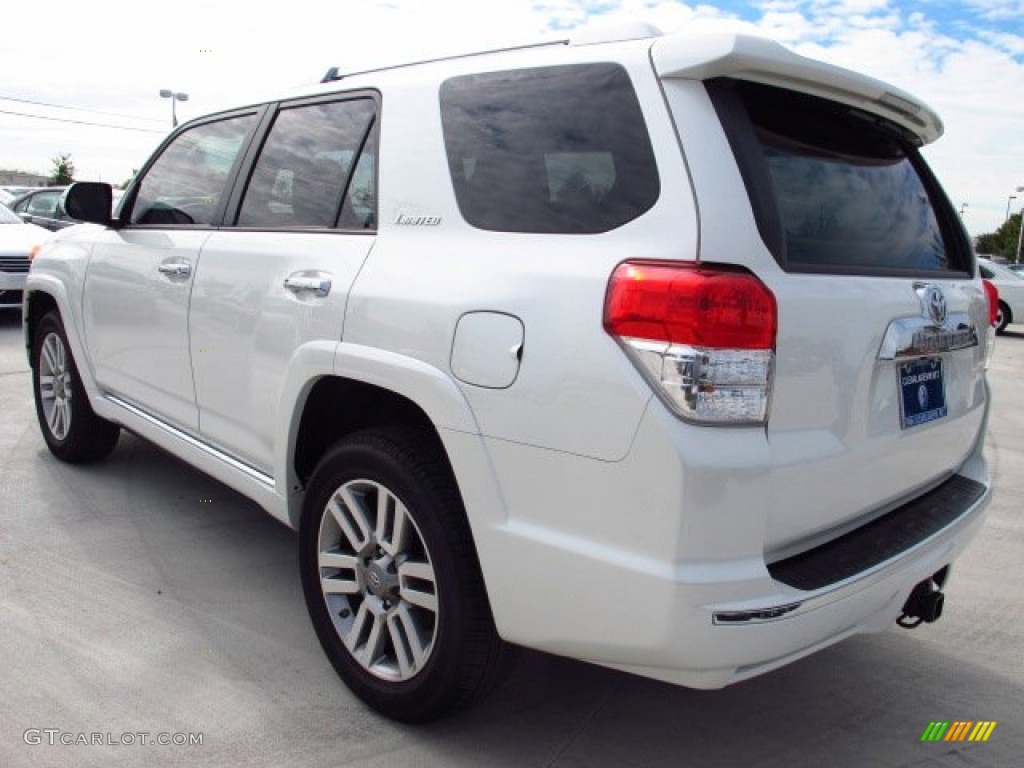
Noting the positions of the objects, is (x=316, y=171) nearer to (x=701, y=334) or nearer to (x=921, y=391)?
(x=701, y=334)

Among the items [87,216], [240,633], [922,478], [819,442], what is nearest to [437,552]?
[819,442]

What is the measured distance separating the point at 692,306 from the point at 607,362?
217 mm

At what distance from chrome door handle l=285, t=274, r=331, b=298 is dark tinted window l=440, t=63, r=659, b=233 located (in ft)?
1.77

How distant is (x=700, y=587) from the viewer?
74.4 inches

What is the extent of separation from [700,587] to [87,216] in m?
3.38

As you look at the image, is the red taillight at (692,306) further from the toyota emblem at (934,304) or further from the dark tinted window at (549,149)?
the toyota emblem at (934,304)

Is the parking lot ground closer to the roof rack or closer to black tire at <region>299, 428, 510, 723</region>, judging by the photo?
black tire at <region>299, 428, 510, 723</region>

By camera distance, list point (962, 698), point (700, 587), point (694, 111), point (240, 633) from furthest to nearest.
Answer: point (240, 633), point (962, 698), point (694, 111), point (700, 587)

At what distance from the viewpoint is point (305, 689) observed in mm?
2787

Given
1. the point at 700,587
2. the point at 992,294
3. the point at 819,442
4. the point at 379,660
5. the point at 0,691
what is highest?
the point at 992,294

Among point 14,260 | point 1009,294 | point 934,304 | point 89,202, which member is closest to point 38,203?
point 14,260

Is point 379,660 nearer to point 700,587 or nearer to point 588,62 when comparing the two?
point 700,587

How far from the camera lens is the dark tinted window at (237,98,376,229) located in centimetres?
282

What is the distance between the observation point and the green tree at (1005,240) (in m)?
75.4
